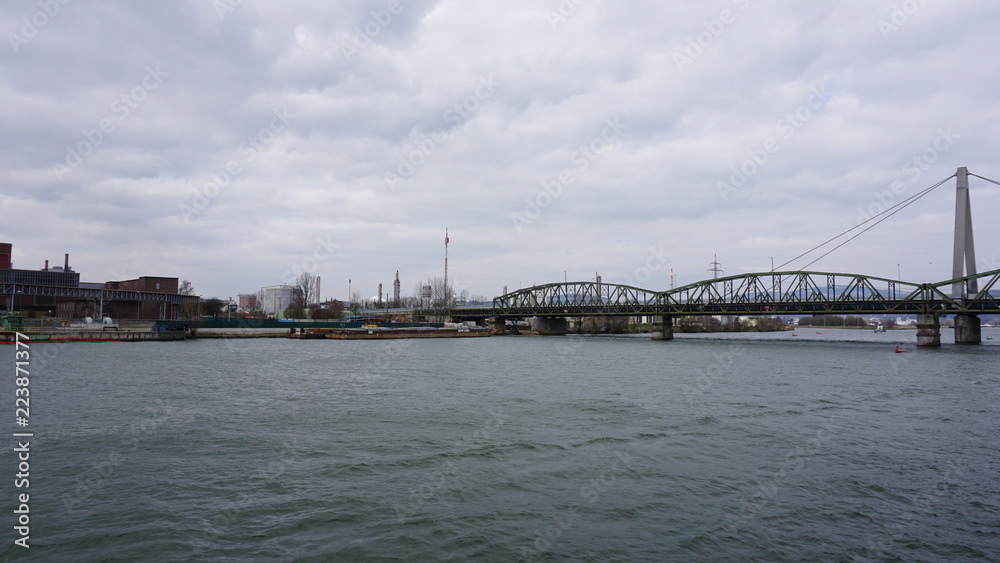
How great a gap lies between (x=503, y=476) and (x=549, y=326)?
144m

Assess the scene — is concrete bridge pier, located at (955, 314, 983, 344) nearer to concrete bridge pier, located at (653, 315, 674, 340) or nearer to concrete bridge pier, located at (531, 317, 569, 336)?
concrete bridge pier, located at (653, 315, 674, 340)

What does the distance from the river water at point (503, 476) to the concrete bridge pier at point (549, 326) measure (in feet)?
415

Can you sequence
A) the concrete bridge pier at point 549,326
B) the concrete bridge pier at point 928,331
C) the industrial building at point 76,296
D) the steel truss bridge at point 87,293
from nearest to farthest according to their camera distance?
the concrete bridge pier at point 928,331, the steel truss bridge at point 87,293, the industrial building at point 76,296, the concrete bridge pier at point 549,326

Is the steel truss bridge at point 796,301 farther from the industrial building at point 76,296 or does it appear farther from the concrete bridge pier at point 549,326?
the industrial building at point 76,296

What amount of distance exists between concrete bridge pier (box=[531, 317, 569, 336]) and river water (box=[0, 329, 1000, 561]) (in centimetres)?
12657

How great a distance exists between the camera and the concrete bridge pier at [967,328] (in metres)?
86.2

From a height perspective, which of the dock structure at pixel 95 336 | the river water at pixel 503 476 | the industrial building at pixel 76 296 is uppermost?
the industrial building at pixel 76 296

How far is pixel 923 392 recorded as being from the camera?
31.8 m

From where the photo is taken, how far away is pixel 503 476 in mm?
14336

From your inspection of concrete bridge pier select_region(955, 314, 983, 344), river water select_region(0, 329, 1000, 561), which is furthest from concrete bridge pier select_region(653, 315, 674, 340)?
river water select_region(0, 329, 1000, 561)

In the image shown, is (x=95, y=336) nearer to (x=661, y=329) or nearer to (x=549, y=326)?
(x=661, y=329)

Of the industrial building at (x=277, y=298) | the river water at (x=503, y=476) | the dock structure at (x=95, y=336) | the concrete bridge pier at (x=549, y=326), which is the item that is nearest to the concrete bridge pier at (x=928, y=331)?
the river water at (x=503, y=476)

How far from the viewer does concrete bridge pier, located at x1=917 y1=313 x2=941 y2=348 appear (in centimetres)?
8062

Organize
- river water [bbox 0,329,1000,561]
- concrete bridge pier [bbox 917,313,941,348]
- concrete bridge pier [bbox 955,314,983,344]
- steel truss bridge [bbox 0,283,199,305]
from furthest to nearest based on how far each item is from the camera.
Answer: steel truss bridge [bbox 0,283,199,305]
concrete bridge pier [bbox 955,314,983,344]
concrete bridge pier [bbox 917,313,941,348]
river water [bbox 0,329,1000,561]
